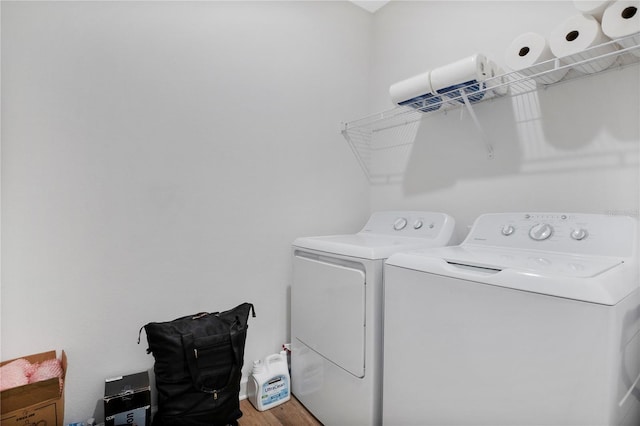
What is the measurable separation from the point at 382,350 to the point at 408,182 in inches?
43.6

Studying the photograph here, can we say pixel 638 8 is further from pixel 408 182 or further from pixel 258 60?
pixel 258 60

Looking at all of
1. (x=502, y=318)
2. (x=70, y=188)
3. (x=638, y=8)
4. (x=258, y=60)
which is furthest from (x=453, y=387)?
(x=258, y=60)

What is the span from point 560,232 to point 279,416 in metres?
1.58

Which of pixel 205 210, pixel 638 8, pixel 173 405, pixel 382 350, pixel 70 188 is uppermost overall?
pixel 638 8

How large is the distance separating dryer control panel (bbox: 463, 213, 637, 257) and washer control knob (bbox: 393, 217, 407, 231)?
1.35 feet

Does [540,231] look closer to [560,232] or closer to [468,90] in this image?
[560,232]

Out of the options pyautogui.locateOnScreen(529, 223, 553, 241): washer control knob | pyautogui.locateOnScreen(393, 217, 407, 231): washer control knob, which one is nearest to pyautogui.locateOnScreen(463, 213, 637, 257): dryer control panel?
pyautogui.locateOnScreen(529, 223, 553, 241): washer control knob

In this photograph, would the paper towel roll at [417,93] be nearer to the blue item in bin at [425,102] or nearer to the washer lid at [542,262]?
the blue item in bin at [425,102]

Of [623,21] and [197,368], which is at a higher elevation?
[623,21]

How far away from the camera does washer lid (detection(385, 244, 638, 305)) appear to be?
83 cm

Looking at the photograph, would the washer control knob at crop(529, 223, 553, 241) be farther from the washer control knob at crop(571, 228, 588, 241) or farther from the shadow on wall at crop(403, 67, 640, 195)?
the shadow on wall at crop(403, 67, 640, 195)

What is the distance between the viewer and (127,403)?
1.39 metres

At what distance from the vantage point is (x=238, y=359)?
1.54 metres

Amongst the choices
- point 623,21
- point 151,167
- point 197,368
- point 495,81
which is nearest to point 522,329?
point 623,21
